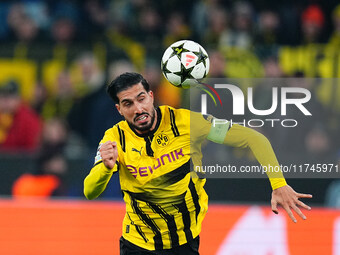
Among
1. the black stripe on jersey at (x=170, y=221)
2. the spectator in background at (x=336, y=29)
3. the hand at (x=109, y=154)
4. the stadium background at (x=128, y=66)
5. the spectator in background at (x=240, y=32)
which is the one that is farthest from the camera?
the spectator in background at (x=240, y=32)

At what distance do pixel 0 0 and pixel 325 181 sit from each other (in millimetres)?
6497

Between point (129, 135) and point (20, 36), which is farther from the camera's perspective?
point (20, 36)

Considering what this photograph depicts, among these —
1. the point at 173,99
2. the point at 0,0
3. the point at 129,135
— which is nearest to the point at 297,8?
the point at 173,99

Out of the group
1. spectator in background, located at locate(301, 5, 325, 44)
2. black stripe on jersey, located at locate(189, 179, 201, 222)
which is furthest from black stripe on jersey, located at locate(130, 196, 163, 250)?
spectator in background, located at locate(301, 5, 325, 44)

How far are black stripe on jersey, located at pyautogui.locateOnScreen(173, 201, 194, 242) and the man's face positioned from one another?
0.66 m

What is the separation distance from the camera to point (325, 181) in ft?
26.6

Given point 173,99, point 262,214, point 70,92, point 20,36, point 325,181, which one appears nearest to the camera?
point 262,214

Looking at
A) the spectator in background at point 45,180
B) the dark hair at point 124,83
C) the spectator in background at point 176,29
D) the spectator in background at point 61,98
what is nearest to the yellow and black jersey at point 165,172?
the dark hair at point 124,83

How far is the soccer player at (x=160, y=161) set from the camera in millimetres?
5227

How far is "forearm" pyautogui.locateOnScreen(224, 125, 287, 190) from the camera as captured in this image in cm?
512

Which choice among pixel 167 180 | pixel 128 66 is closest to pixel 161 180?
pixel 167 180

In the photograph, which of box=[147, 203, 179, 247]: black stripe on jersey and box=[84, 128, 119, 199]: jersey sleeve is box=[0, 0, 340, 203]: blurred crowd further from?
box=[84, 128, 119, 199]: jersey sleeve

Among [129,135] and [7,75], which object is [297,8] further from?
[129,135]

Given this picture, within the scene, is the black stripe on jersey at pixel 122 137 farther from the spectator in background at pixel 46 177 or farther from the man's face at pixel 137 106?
the spectator in background at pixel 46 177
